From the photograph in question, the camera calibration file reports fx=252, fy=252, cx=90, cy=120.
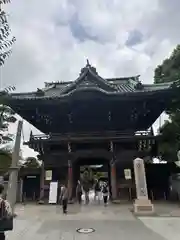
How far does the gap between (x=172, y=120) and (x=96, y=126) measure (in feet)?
19.3

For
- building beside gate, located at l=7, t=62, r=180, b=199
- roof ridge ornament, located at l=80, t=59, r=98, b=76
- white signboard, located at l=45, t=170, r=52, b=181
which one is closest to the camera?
building beside gate, located at l=7, t=62, r=180, b=199

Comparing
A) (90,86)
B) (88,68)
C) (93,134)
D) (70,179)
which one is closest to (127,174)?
(93,134)

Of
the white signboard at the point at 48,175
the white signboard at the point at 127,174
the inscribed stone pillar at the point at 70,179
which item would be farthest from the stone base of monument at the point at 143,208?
the white signboard at the point at 48,175

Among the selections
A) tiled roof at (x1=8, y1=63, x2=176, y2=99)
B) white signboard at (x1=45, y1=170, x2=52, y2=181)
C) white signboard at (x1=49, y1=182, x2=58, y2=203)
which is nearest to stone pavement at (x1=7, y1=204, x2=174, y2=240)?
white signboard at (x1=49, y1=182, x2=58, y2=203)

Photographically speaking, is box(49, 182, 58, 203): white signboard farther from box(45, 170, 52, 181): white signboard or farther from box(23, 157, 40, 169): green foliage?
box(23, 157, 40, 169): green foliage

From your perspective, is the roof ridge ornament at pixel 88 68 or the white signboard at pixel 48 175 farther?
the roof ridge ornament at pixel 88 68

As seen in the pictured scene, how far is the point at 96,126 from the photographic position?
19953 mm

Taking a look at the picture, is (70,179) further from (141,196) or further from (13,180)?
(13,180)

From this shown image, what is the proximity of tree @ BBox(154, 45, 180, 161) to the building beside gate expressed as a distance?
2.71 feet

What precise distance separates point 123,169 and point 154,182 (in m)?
3.11

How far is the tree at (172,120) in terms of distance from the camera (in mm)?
17969

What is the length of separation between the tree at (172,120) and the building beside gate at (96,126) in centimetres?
82

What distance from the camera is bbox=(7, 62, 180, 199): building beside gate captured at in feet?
59.5

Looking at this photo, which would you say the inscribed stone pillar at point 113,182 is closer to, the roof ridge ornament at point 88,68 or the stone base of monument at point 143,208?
the stone base of monument at point 143,208
